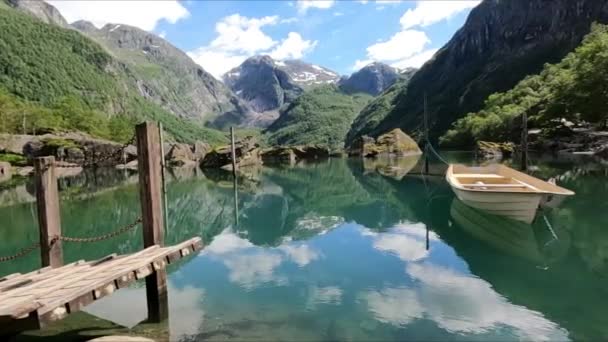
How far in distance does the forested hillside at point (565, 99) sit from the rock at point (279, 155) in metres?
31.6

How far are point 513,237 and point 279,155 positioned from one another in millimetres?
55894

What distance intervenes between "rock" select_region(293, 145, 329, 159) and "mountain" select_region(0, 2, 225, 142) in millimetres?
39364

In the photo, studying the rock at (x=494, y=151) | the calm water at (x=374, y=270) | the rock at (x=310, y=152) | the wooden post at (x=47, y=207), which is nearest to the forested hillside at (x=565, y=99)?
the rock at (x=494, y=151)

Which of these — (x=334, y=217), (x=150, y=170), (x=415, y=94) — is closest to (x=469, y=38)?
(x=415, y=94)

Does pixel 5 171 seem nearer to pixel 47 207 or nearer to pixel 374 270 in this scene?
pixel 47 207

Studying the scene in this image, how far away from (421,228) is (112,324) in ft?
36.4

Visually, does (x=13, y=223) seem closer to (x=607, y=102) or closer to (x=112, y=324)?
(x=112, y=324)

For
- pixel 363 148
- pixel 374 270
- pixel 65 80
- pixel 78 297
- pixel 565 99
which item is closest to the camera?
pixel 78 297

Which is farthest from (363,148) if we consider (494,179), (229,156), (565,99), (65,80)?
(65,80)

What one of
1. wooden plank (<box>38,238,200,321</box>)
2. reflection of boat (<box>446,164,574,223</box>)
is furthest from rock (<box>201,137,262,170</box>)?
wooden plank (<box>38,238,200,321</box>)

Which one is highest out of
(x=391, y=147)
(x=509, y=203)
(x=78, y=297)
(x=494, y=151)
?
(x=391, y=147)

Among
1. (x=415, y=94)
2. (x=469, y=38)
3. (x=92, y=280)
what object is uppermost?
(x=469, y=38)

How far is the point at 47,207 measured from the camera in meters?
8.84

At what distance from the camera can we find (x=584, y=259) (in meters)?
11.2
